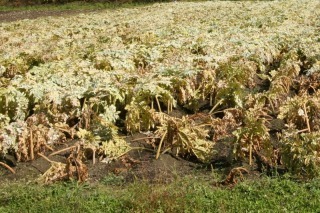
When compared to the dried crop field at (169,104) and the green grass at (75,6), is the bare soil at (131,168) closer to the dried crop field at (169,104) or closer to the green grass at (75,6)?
the dried crop field at (169,104)

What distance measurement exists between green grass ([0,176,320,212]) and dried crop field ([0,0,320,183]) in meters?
0.27

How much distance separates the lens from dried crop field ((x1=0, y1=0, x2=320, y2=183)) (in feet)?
19.3

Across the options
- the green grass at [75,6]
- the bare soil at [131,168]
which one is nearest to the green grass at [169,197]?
the bare soil at [131,168]

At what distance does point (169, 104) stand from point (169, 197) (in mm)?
2670

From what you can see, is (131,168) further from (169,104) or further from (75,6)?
(75,6)

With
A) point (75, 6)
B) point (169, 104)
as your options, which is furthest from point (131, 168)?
point (75, 6)

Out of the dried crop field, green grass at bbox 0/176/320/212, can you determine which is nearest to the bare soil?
the dried crop field

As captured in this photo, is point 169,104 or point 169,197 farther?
point 169,104

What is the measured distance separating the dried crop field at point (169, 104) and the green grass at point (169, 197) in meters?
0.27

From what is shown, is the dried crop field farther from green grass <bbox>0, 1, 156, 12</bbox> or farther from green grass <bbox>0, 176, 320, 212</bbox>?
green grass <bbox>0, 1, 156, 12</bbox>

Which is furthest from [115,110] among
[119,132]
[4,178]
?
[4,178]

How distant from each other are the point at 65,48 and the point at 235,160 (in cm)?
652

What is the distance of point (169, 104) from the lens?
7500mm

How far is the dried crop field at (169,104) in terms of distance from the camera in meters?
5.89
